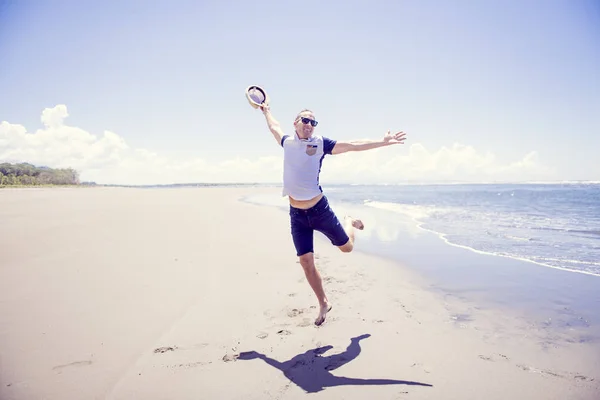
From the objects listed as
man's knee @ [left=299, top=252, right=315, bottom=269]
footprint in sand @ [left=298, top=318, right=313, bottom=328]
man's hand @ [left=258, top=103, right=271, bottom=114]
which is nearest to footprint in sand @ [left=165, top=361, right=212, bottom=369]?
footprint in sand @ [left=298, top=318, right=313, bottom=328]

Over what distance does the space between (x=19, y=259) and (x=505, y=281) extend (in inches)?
363

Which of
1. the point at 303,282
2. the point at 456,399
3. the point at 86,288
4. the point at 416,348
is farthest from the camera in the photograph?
the point at 303,282

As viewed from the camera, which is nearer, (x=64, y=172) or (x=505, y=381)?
(x=505, y=381)

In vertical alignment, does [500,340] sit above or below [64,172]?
below

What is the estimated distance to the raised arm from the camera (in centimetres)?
439

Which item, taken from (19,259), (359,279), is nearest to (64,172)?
(19,259)

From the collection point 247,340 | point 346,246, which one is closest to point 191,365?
point 247,340

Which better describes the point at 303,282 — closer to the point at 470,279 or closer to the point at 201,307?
the point at 201,307

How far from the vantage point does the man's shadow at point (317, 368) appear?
9.24 ft

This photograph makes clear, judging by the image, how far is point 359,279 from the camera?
5.79 metres

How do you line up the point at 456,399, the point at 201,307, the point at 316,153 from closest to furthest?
the point at 456,399 < the point at 316,153 < the point at 201,307

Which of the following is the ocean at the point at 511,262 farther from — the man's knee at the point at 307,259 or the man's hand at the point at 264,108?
the man's hand at the point at 264,108

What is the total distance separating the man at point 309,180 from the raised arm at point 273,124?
0.91 ft

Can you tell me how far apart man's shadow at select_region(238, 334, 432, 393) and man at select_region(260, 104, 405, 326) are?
670 millimetres
